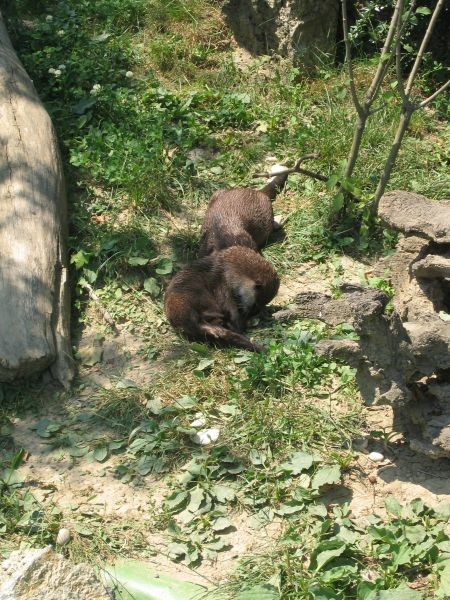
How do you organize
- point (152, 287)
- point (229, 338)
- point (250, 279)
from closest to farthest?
point (229, 338) → point (250, 279) → point (152, 287)

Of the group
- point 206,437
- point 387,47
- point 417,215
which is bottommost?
point 206,437

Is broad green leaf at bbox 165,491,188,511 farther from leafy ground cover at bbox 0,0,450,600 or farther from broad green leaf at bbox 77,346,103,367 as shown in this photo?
broad green leaf at bbox 77,346,103,367

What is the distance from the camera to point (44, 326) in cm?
567

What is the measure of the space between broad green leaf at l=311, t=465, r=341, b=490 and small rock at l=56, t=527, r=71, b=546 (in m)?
1.31

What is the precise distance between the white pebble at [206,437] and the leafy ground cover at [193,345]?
0.02 meters

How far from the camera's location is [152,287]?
6438mm

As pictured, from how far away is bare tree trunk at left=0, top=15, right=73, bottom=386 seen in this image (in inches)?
218

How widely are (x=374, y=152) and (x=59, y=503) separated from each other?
4.17m

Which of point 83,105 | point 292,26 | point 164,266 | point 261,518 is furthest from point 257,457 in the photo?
point 292,26

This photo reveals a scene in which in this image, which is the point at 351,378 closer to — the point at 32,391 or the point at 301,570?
the point at 301,570

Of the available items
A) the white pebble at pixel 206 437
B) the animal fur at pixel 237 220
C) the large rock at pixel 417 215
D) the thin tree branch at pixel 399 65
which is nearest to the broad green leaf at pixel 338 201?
the animal fur at pixel 237 220

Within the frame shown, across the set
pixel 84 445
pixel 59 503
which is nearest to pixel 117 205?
pixel 84 445

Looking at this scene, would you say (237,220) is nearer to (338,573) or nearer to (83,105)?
(83,105)

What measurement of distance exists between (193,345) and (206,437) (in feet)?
2.91
